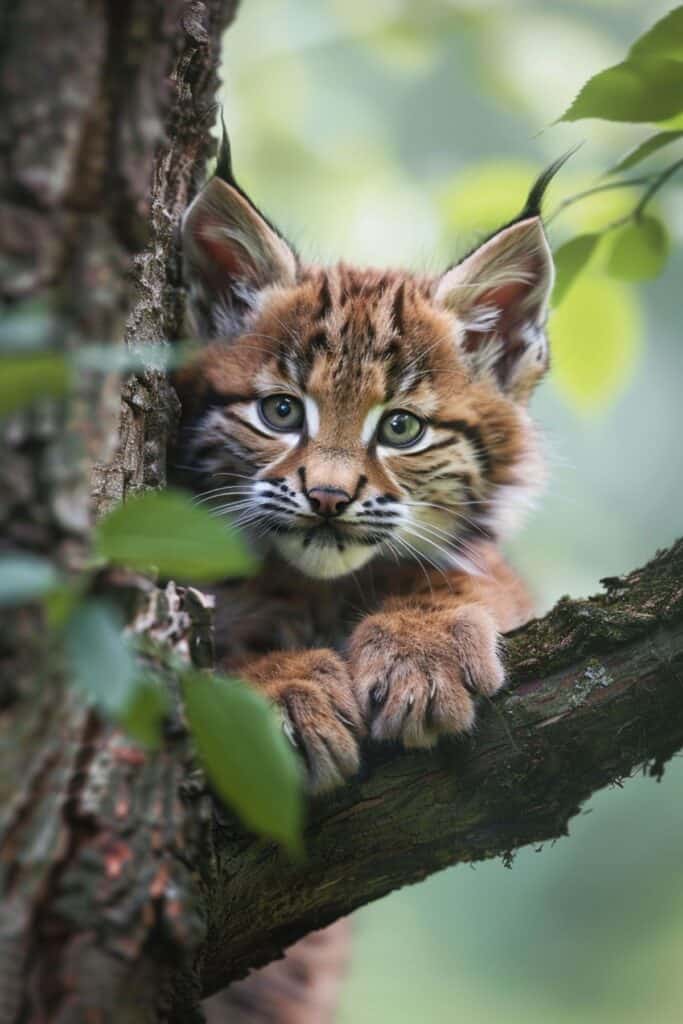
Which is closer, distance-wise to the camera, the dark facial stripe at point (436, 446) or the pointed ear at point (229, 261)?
the dark facial stripe at point (436, 446)

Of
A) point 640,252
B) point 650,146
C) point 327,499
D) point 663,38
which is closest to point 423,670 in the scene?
point 327,499

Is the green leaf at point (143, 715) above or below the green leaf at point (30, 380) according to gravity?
below

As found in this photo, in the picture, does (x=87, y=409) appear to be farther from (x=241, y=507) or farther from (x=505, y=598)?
(x=505, y=598)

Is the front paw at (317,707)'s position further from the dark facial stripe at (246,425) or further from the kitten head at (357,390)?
the dark facial stripe at (246,425)

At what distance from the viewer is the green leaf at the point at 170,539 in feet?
3.41

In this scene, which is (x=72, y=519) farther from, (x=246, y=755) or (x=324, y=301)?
(x=324, y=301)

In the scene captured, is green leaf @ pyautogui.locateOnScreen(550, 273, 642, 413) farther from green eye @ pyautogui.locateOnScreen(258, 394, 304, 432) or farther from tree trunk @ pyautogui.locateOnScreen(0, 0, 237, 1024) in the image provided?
tree trunk @ pyautogui.locateOnScreen(0, 0, 237, 1024)

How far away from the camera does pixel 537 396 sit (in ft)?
22.6

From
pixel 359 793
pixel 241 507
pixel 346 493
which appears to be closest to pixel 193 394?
pixel 241 507

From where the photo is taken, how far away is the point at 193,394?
3.13 metres

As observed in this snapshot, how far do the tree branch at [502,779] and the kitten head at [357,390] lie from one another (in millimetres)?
687

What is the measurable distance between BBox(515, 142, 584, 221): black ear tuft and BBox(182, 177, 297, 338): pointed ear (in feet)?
2.24

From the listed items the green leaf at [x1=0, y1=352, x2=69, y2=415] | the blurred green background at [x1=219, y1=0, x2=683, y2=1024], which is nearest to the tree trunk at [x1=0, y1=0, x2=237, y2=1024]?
the green leaf at [x1=0, y1=352, x2=69, y2=415]

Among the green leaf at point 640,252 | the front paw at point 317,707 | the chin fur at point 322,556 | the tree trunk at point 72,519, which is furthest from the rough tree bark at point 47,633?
the green leaf at point 640,252
